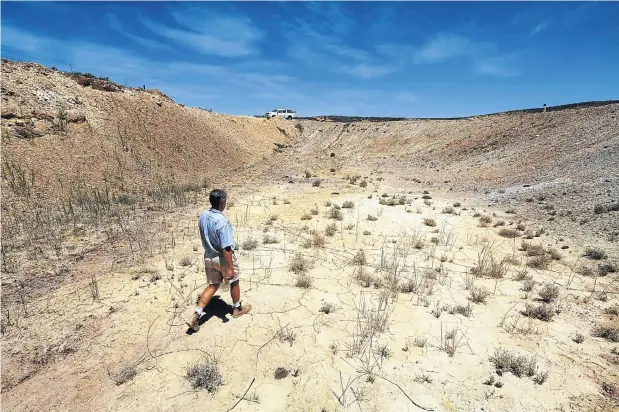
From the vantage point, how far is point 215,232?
471 cm

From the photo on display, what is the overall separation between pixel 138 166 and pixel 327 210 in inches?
366

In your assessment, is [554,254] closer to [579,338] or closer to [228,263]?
[579,338]

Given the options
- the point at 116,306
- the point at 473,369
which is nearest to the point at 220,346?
the point at 116,306

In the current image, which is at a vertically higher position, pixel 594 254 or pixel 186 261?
pixel 594 254

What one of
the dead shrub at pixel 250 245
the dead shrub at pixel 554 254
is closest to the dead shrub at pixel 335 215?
the dead shrub at pixel 250 245

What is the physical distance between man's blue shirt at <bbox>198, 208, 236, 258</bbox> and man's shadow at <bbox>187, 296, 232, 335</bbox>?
1076mm

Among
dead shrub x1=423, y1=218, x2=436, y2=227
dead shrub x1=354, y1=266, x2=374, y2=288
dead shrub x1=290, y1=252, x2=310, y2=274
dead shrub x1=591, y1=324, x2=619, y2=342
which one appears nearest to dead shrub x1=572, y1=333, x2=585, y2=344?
dead shrub x1=591, y1=324, x2=619, y2=342

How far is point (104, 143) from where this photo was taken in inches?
650

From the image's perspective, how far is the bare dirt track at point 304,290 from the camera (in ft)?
13.8

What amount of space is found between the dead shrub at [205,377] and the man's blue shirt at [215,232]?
4.29ft

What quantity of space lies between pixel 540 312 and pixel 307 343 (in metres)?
3.58

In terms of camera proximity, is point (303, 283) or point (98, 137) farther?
point (98, 137)

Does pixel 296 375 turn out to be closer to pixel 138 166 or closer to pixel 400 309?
pixel 400 309

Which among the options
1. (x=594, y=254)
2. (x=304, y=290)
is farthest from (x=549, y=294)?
(x=304, y=290)
